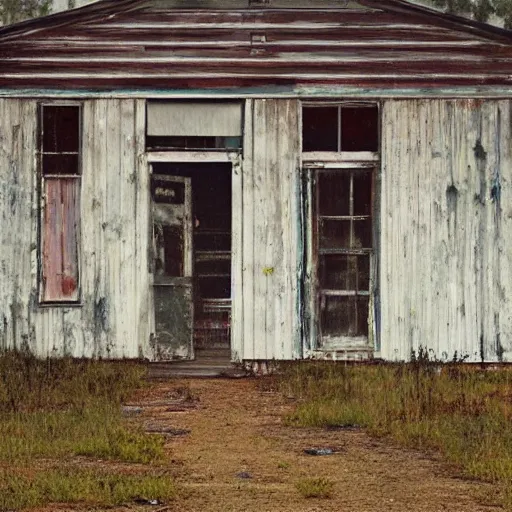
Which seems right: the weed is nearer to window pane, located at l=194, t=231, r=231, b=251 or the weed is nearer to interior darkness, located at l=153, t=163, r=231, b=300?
interior darkness, located at l=153, t=163, r=231, b=300

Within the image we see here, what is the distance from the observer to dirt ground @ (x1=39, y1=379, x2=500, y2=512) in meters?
7.83

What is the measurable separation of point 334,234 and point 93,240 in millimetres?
2755

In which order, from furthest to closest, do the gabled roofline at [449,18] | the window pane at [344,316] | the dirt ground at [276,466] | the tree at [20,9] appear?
the tree at [20,9], the window pane at [344,316], the gabled roofline at [449,18], the dirt ground at [276,466]

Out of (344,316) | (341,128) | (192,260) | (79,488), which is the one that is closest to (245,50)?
(341,128)

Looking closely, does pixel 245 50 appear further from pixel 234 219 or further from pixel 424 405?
pixel 424 405

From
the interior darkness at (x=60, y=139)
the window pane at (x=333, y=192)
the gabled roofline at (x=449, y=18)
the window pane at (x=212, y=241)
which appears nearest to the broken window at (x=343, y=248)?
the window pane at (x=333, y=192)

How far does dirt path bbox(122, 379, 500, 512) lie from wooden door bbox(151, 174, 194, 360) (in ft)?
7.49

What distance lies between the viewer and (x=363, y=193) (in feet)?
46.9

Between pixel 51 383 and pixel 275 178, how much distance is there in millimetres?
3574

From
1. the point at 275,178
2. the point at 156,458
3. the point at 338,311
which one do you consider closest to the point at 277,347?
the point at 338,311

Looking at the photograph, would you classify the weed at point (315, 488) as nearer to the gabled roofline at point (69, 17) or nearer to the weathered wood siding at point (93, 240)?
the weathered wood siding at point (93, 240)

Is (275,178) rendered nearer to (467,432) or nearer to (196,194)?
(196,194)

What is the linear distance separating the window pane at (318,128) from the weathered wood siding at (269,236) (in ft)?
0.48

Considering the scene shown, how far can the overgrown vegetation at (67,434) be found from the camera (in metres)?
7.90
